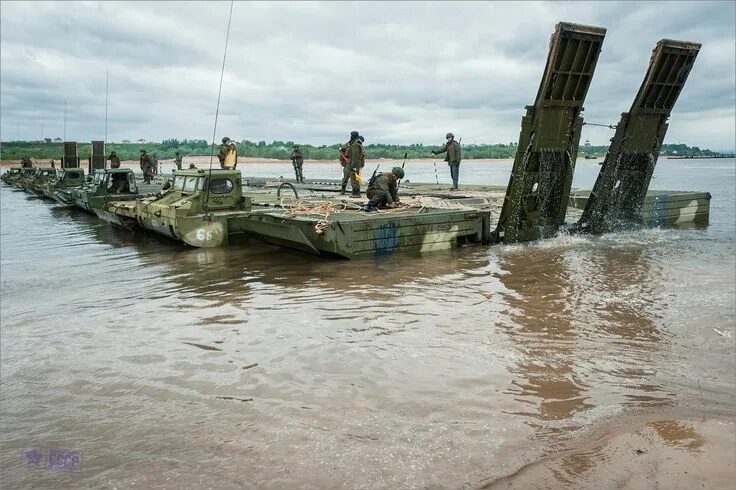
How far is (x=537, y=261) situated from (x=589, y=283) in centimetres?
182

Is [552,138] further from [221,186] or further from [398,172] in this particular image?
[221,186]

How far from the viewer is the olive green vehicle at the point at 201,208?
11.6 meters

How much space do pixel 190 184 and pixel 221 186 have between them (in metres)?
0.78

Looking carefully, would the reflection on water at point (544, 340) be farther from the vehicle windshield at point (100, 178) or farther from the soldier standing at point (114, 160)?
the soldier standing at point (114, 160)

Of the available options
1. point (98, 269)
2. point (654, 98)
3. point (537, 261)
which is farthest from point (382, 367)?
point (654, 98)

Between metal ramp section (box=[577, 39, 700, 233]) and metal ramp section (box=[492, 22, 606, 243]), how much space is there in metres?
1.25

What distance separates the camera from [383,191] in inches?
462

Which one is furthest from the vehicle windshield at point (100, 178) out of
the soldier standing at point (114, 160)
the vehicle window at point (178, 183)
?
the soldier standing at point (114, 160)

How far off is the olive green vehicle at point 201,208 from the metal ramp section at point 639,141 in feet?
24.8

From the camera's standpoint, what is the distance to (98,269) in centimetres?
1059

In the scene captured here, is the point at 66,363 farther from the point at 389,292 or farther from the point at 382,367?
the point at 389,292

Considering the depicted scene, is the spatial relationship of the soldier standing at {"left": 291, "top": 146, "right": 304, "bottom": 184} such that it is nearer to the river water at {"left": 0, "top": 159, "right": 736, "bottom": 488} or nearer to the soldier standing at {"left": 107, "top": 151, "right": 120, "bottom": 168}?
the soldier standing at {"left": 107, "top": 151, "right": 120, "bottom": 168}

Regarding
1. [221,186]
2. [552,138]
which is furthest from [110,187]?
[552,138]

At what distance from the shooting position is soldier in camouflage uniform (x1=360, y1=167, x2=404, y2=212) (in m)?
11.6
